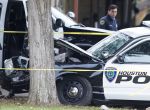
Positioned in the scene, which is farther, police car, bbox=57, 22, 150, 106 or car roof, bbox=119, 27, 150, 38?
car roof, bbox=119, 27, 150, 38

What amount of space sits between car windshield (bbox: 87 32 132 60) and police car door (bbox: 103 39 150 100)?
266mm

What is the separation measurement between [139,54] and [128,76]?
48 cm

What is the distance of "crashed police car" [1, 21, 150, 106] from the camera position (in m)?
11.1

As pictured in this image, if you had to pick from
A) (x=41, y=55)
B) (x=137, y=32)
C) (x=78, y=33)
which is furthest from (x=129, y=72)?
(x=78, y=33)

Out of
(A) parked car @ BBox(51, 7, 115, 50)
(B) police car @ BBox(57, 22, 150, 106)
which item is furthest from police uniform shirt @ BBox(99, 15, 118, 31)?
(B) police car @ BBox(57, 22, 150, 106)

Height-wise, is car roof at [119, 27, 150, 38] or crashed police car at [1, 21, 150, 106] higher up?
car roof at [119, 27, 150, 38]

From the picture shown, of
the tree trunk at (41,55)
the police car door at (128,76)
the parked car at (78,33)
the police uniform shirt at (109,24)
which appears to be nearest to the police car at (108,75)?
the police car door at (128,76)

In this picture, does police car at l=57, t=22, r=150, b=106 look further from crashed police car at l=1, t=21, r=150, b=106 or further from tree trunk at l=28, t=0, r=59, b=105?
tree trunk at l=28, t=0, r=59, b=105

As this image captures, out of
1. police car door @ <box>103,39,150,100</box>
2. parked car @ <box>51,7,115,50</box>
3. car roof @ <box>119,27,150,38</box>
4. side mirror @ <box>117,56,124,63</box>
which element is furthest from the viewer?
parked car @ <box>51,7,115,50</box>

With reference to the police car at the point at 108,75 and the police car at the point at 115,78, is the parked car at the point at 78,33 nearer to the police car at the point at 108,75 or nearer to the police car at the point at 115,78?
the police car at the point at 108,75

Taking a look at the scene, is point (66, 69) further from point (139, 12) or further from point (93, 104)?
point (139, 12)

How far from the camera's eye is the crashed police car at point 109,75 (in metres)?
11.1

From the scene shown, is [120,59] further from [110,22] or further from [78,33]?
[110,22]

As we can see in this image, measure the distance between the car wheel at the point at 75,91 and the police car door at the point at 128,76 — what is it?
337mm
